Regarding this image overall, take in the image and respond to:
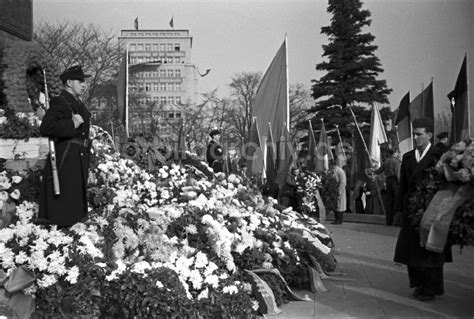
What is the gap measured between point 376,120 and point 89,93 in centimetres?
1917

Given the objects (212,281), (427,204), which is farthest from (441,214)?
(212,281)

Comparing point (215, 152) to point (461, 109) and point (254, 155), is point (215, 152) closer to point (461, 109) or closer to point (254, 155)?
point (254, 155)

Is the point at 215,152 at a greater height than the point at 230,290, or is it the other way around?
the point at 215,152

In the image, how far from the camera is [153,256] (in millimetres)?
5855

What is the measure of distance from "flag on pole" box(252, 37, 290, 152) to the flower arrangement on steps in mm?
5724

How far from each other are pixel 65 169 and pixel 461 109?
19.1 feet

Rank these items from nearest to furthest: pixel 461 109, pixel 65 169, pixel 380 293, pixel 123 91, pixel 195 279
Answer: pixel 195 279
pixel 65 169
pixel 380 293
pixel 461 109
pixel 123 91

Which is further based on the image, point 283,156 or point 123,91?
point 123,91

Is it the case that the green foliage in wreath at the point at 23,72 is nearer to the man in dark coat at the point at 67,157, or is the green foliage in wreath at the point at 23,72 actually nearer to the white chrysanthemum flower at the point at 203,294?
the man in dark coat at the point at 67,157

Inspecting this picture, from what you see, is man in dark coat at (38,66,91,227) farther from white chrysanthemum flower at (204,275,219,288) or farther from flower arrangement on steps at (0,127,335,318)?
white chrysanthemum flower at (204,275,219,288)

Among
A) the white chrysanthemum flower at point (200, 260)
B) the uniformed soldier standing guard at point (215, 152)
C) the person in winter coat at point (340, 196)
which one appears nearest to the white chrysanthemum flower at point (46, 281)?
the white chrysanthemum flower at point (200, 260)

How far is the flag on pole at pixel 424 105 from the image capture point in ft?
45.5

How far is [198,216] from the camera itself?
22.1 ft

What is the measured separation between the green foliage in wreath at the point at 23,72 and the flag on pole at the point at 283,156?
6.20 m
